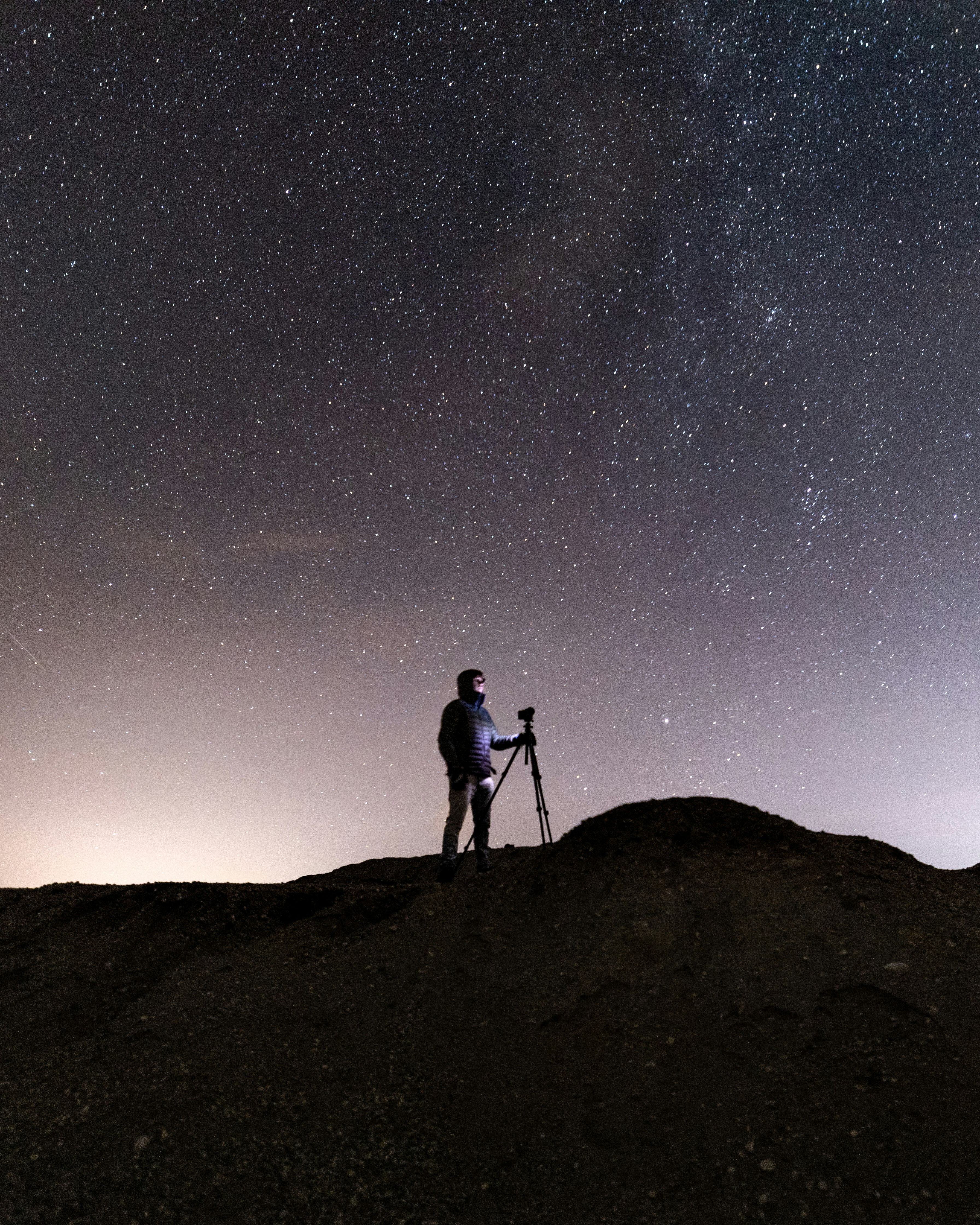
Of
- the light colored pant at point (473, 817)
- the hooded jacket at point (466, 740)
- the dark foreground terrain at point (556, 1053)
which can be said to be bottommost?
the dark foreground terrain at point (556, 1053)

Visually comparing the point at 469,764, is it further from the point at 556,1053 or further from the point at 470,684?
the point at 556,1053

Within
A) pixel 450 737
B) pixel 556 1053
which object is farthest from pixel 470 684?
pixel 556 1053

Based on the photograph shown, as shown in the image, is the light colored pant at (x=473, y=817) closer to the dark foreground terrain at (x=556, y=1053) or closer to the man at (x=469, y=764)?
the man at (x=469, y=764)

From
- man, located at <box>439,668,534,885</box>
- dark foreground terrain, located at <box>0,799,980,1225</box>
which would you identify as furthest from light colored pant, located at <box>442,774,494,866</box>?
dark foreground terrain, located at <box>0,799,980,1225</box>

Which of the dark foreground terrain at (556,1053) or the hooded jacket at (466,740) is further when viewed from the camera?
the hooded jacket at (466,740)

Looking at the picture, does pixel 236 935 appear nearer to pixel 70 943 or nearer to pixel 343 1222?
pixel 70 943

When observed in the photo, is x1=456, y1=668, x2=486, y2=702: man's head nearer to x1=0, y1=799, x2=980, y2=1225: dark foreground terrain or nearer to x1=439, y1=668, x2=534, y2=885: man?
x1=439, y1=668, x2=534, y2=885: man

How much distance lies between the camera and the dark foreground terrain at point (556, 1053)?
15.2ft

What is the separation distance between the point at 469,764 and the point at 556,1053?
482cm

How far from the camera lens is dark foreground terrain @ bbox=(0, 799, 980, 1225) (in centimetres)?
464

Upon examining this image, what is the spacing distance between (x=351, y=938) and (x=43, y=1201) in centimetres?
379

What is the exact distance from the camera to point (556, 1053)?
5.80 m

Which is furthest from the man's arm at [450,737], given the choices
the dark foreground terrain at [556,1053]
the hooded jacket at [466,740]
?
the dark foreground terrain at [556,1053]

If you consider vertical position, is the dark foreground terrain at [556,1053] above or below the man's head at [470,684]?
below
